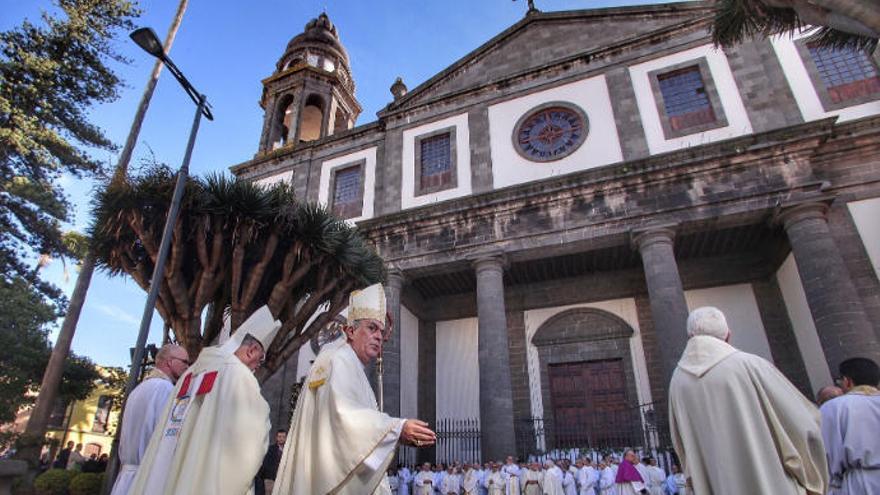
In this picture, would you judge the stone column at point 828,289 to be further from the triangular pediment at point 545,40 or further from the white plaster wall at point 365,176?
the white plaster wall at point 365,176

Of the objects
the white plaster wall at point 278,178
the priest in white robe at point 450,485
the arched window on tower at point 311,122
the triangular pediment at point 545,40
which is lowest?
the priest in white robe at point 450,485

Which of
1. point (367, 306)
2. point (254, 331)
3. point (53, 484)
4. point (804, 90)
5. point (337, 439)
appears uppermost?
point (804, 90)

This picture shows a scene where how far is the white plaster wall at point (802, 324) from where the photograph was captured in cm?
1139

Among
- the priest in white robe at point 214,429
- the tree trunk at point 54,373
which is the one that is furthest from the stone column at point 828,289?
the tree trunk at point 54,373

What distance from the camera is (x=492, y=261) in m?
13.5

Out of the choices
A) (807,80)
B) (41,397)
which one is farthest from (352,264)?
(807,80)

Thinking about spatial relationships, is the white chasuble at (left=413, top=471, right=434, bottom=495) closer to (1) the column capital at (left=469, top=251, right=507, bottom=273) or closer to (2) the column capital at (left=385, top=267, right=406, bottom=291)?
(2) the column capital at (left=385, top=267, right=406, bottom=291)

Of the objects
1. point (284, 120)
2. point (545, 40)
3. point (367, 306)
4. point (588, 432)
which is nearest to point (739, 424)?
point (367, 306)

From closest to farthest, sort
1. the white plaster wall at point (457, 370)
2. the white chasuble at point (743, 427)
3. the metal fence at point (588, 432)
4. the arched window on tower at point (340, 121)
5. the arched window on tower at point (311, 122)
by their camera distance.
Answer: the white chasuble at point (743, 427) < the metal fence at point (588, 432) < the white plaster wall at point (457, 370) < the arched window on tower at point (340, 121) < the arched window on tower at point (311, 122)

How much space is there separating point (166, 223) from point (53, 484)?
4768 mm

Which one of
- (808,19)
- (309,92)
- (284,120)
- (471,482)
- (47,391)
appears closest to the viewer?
(808,19)

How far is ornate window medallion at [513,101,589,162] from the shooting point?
1472 cm

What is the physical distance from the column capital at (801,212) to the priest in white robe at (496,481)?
8716 millimetres

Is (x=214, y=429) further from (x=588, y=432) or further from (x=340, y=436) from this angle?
(x=588, y=432)
